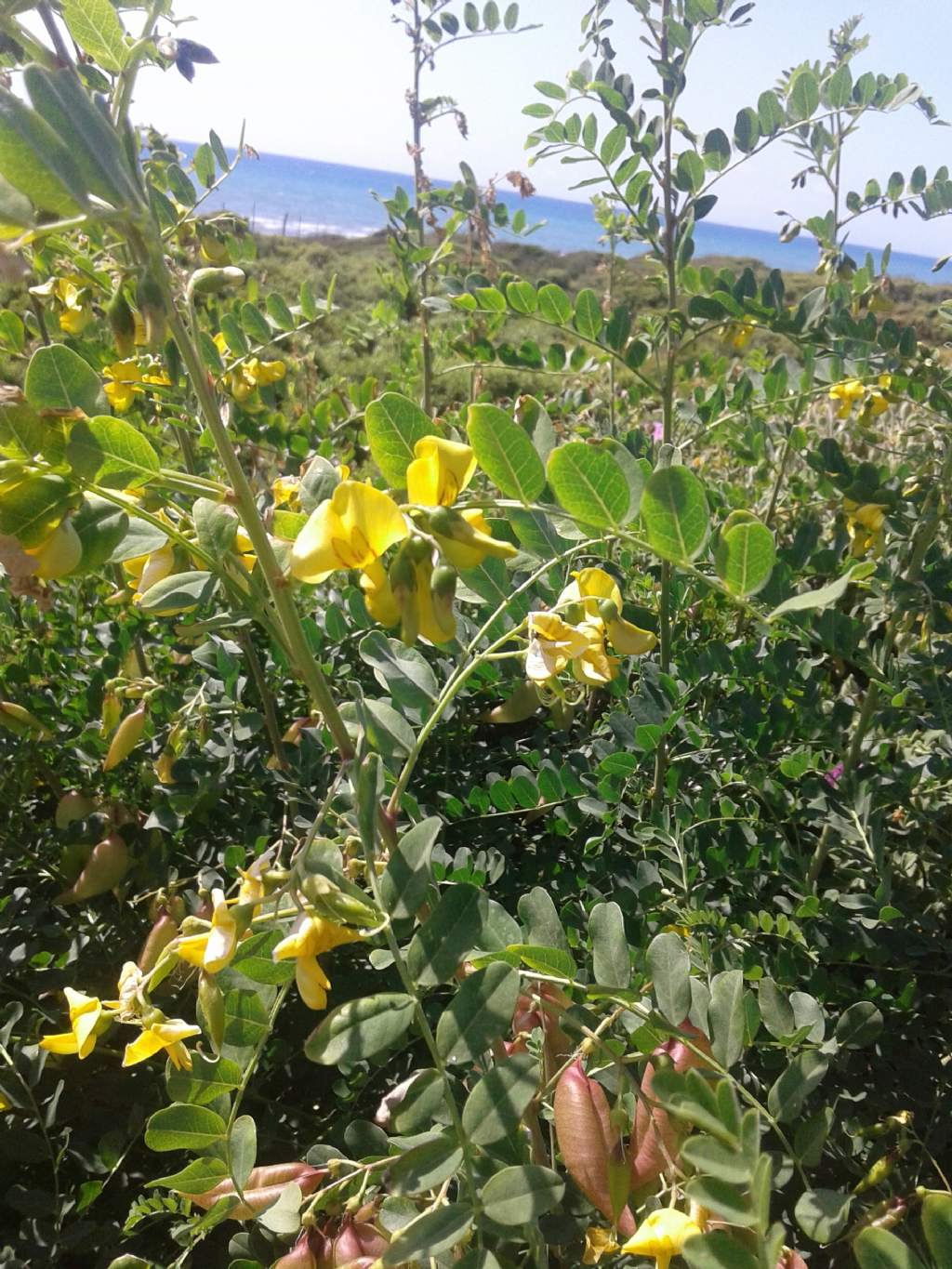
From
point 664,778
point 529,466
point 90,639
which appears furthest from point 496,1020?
point 90,639

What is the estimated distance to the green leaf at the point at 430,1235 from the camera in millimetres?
460

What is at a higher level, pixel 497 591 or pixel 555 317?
pixel 555 317

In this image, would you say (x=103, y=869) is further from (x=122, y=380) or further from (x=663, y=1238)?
(x=663, y=1238)

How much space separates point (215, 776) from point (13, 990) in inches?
12.8

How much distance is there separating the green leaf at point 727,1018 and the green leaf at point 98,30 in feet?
Answer: 2.27

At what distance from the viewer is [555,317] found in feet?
3.76

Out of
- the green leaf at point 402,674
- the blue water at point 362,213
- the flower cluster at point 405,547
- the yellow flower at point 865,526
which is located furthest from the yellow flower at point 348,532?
the blue water at point 362,213

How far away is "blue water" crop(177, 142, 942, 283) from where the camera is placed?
4154cm

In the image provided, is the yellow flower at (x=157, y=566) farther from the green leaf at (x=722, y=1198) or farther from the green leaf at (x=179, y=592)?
the green leaf at (x=722, y=1198)

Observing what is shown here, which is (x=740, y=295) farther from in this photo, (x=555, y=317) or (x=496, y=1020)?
(x=496, y=1020)

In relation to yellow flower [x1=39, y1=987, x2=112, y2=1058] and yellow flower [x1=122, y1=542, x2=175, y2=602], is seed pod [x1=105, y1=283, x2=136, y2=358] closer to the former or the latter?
yellow flower [x1=122, y1=542, x2=175, y2=602]

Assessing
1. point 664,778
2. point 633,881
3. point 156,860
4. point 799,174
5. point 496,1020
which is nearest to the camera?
point 496,1020

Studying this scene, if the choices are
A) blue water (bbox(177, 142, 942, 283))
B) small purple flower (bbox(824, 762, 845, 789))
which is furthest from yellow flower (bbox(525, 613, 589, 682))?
blue water (bbox(177, 142, 942, 283))

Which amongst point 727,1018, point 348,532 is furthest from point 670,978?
point 348,532
